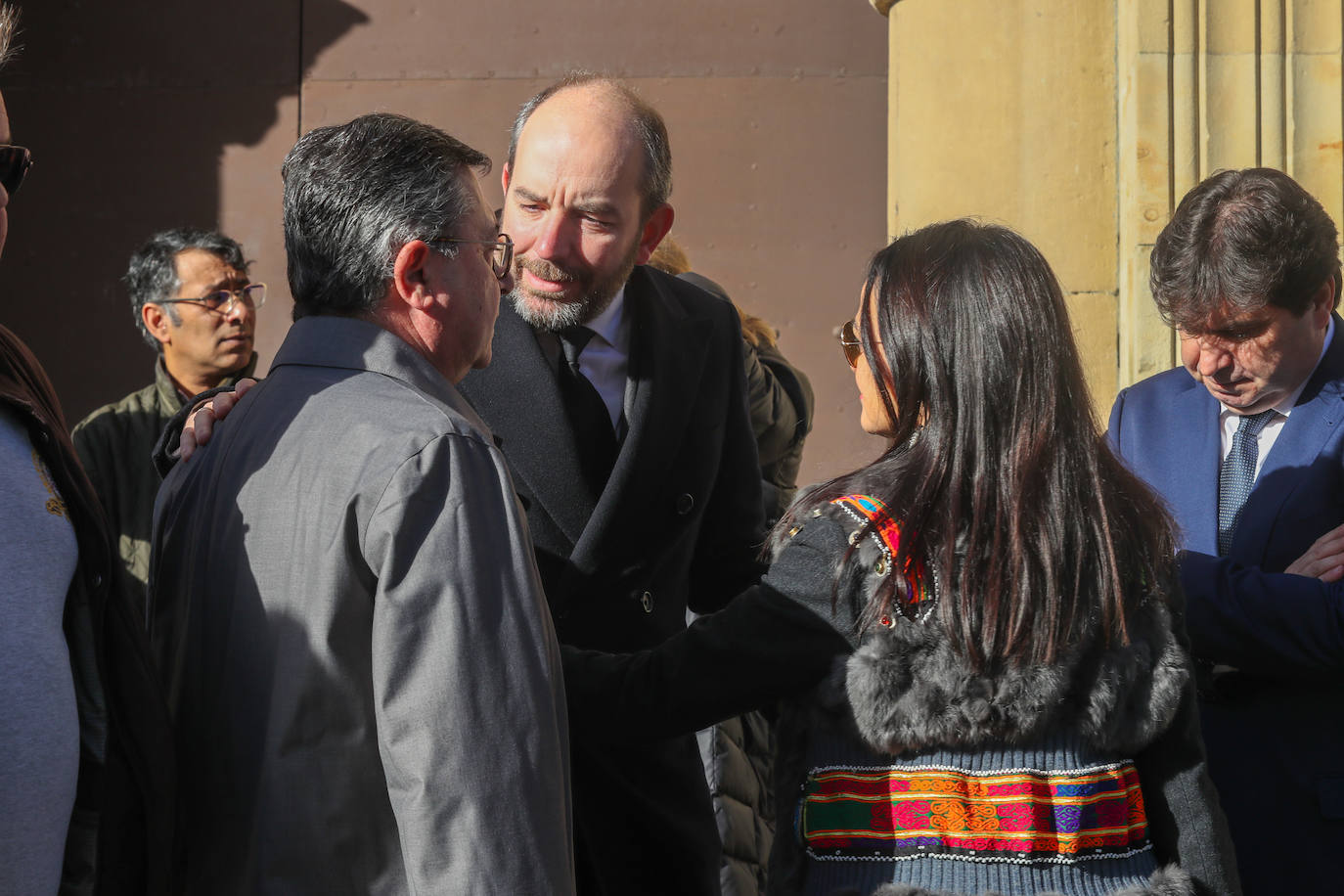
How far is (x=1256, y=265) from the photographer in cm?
256

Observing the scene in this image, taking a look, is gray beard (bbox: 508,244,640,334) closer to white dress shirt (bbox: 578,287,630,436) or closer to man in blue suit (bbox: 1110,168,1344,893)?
white dress shirt (bbox: 578,287,630,436)

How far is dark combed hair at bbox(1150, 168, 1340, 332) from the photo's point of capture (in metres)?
2.56

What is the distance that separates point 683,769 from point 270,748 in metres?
1.04

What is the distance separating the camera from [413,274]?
6.18 ft

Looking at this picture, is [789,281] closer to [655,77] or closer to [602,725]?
[655,77]

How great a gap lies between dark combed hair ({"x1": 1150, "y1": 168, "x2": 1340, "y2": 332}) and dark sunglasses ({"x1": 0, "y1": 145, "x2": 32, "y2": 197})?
78.8 inches

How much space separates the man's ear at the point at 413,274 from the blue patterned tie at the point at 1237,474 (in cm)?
161

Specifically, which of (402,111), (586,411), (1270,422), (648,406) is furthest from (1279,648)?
(402,111)

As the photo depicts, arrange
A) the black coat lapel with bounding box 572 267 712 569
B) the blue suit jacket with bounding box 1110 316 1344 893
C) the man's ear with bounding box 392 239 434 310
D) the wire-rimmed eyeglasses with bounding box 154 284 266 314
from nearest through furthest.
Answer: the man's ear with bounding box 392 239 434 310, the blue suit jacket with bounding box 1110 316 1344 893, the black coat lapel with bounding box 572 267 712 569, the wire-rimmed eyeglasses with bounding box 154 284 266 314

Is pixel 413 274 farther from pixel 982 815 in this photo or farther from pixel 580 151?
pixel 982 815

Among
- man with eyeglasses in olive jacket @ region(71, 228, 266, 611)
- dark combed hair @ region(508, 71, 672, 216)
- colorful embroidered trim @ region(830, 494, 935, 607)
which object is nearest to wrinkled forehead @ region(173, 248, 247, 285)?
man with eyeglasses in olive jacket @ region(71, 228, 266, 611)

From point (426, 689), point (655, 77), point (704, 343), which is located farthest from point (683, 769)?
point (655, 77)

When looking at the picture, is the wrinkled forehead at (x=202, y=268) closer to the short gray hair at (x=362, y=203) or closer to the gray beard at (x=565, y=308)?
the gray beard at (x=565, y=308)

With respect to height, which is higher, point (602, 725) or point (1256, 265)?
point (1256, 265)
